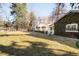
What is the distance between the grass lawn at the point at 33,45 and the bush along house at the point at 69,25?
19cm

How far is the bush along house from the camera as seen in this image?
5004mm

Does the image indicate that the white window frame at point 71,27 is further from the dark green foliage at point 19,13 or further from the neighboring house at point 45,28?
the dark green foliage at point 19,13

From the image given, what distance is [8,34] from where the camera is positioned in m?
4.96

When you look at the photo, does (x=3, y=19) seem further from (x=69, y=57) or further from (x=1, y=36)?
(x=69, y=57)

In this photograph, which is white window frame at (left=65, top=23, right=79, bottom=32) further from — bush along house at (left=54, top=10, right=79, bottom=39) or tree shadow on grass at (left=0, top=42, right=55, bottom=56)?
tree shadow on grass at (left=0, top=42, right=55, bottom=56)

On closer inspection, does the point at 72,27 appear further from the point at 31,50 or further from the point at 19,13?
the point at 19,13

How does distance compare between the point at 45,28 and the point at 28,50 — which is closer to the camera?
the point at 28,50

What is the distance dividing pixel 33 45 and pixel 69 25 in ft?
2.99

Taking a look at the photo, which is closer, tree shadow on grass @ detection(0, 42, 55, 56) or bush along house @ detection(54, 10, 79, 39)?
tree shadow on grass @ detection(0, 42, 55, 56)

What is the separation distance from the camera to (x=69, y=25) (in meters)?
5.09

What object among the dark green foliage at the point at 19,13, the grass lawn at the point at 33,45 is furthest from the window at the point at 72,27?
the dark green foliage at the point at 19,13

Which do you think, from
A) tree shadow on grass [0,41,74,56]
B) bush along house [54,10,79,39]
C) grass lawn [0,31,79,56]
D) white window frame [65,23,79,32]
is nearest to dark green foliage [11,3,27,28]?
grass lawn [0,31,79,56]

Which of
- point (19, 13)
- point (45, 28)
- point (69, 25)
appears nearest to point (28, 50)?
point (45, 28)

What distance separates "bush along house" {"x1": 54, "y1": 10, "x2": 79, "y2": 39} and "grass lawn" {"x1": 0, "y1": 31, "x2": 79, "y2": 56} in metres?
0.19
